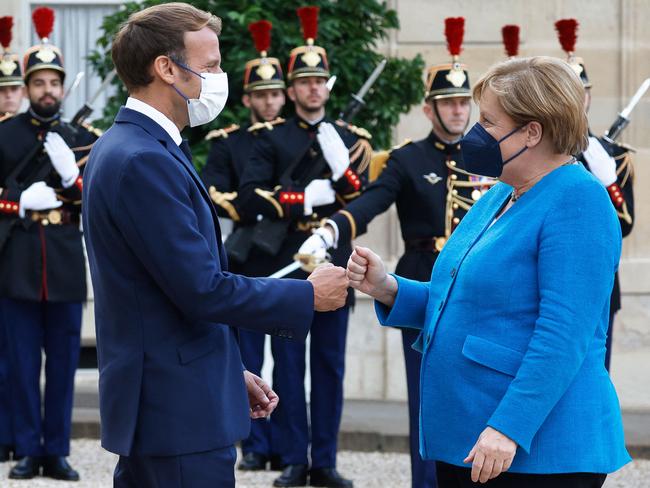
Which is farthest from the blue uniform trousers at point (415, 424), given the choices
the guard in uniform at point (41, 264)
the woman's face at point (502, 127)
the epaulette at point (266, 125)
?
the woman's face at point (502, 127)

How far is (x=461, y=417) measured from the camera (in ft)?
Result: 10.4

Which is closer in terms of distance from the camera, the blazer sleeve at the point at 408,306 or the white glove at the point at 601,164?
the blazer sleeve at the point at 408,306

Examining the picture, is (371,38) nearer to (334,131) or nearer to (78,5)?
(334,131)

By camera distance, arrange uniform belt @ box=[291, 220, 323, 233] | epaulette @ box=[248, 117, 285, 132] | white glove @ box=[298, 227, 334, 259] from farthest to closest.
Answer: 1. epaulette @ box=[248, 117, 285, 132]
2. uniform belt @ box=[291, 220, 323, 233]
3. white glove @ box=[298, 227, 334, 259]

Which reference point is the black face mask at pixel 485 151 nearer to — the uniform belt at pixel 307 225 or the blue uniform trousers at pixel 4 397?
the uniform belt at pixel 307 225

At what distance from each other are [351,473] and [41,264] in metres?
1.94

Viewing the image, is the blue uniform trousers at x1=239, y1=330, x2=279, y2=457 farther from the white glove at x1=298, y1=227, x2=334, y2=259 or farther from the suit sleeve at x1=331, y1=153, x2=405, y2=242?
the white glove at x1=298, y1=227, x2=334, y2=259

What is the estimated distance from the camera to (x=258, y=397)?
3582 mm

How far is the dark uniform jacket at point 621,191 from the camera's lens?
21.3ft

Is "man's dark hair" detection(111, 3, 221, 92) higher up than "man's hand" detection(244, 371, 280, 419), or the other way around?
"man's dark hair" detection(111, 3, 221, 92)

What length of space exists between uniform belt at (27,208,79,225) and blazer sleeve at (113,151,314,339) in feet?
12.7

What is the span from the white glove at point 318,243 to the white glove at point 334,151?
119 cm

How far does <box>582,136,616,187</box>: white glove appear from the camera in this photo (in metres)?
6.41

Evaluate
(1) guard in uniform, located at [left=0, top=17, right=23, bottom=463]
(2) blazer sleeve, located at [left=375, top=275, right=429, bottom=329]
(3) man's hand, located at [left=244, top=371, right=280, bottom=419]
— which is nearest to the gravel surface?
(1) guard in uniform, located at [left=0, top=17, right=23, bottom=463]
